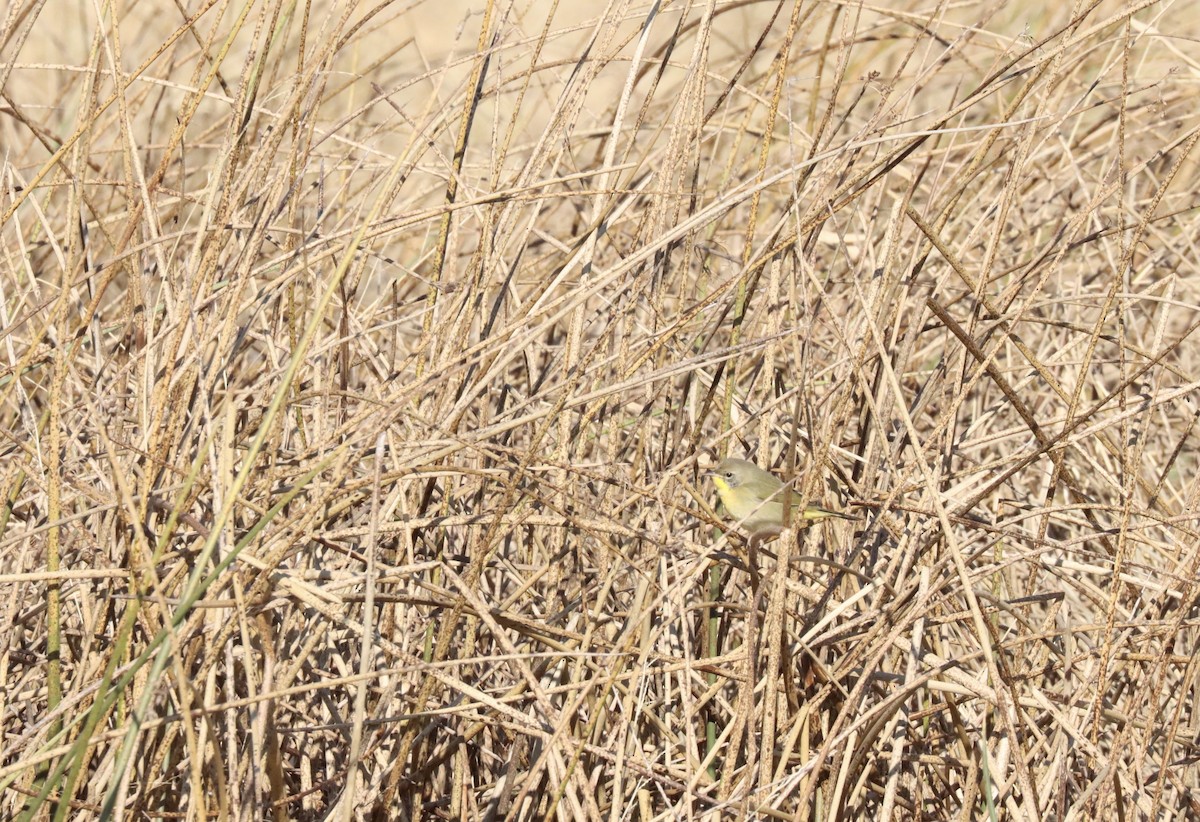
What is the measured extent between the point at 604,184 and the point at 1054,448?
0.94 metres

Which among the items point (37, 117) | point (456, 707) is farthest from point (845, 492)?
point (37, 117)

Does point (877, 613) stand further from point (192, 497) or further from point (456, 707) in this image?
point (192, 497)

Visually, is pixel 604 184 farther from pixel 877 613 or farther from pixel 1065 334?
pixel 1065 334

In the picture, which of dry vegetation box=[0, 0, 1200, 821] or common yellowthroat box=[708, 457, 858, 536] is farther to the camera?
common yellowthroat box=[708, 457, 858, 536]

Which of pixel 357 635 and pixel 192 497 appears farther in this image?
pixel 357 635

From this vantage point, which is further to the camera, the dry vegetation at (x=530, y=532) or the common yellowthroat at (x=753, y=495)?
the common yellowthroat at (x=753, y=495)

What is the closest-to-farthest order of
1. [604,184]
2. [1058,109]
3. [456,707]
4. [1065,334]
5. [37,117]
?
[456,707], [604,184], [1065,334], [1058,109], [37,117]

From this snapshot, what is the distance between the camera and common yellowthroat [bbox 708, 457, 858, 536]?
84.0 inches

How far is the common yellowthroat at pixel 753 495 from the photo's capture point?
213 centimetres

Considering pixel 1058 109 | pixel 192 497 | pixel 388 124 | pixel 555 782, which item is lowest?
pixel 555 782

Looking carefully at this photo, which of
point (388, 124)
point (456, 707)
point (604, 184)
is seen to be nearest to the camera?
point (456, 707)

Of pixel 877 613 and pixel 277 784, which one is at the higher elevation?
pixel 877 613

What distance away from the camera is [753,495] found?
2.33 metres

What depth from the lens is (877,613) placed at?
6.48ft
